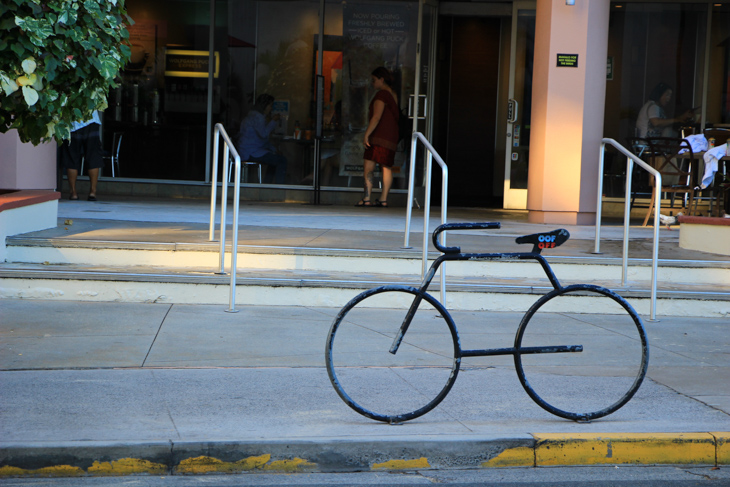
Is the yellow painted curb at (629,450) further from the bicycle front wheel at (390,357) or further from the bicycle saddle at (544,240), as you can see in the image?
the bicycle saddle at (544,240)

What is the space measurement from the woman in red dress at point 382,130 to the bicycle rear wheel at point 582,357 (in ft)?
21.2

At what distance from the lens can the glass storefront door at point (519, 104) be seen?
13664 millimetres

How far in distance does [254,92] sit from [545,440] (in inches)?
435

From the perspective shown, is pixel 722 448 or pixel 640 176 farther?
pixel 640 176

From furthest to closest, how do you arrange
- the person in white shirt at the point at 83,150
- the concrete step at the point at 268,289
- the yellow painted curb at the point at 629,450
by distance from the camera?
the person in white shirt at the point at 83,150 < the concrete step at the point at 268,289 < the yellow painted curb at the point at 629,450

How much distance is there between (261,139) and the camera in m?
14.4

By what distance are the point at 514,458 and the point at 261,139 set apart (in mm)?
10891

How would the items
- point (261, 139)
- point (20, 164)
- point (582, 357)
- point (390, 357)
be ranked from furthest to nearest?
point (261, 139), point (20, 164), point (582, 357), point (390, 357)

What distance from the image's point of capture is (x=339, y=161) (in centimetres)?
1431

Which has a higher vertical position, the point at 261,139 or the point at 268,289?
the point at 261,139

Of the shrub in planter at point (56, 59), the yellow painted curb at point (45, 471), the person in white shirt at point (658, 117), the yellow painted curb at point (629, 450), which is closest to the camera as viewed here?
the yellow painted curb at point (45, 471)

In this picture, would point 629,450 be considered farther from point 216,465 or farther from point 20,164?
point 20,164

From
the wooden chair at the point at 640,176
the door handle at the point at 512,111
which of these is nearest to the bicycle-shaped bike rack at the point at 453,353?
the door handle at the point at 512,111

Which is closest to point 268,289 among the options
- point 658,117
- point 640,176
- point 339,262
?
point 339,262
